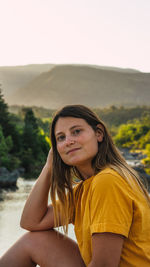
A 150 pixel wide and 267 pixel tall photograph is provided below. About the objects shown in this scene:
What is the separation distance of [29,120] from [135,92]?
350ft

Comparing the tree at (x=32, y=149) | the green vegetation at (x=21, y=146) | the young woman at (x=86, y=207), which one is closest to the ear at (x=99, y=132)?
the young woman at (x=86, y=207)

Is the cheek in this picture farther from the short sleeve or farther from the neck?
the short sleeve

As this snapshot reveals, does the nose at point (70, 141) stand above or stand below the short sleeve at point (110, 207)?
above

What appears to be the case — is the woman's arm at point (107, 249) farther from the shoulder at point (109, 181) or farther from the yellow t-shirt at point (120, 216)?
the shoulder at point (109, 181)

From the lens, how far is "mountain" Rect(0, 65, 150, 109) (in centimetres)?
12344

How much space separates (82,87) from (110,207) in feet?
442

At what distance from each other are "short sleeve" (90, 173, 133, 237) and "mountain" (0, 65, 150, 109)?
11502 cm

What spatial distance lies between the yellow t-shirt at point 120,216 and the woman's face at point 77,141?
0.17 m

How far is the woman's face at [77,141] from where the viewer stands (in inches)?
52.2

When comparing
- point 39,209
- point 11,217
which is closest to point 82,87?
point 11,217

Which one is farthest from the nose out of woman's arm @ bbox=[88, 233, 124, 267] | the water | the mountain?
the mountain

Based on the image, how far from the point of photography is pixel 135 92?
129625 mm

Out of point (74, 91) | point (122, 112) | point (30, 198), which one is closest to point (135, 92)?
point (74, 91)

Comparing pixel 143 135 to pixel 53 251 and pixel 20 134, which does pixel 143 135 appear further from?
pixel 53 251
